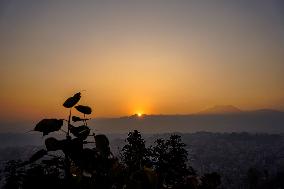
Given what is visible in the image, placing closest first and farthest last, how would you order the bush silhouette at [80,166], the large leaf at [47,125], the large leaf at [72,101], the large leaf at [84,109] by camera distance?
the bush silhouette at [80,166]
the large leaf at [47,125]
the large leaf at [72,101]
the large leaf at [84,109]

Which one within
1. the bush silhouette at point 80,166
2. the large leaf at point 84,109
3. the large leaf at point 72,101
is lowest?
the bush silhouette at point 80,166

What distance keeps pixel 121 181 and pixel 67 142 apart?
0.54 m

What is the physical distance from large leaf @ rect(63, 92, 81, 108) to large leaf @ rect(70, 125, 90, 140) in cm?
18

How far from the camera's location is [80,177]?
270cm

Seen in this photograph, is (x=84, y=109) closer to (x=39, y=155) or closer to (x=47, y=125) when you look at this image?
(x=47, y=125)

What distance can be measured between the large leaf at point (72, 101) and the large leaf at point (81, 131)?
0.18 metres

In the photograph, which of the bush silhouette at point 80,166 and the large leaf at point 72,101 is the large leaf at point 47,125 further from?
the large leaf at point 72,101

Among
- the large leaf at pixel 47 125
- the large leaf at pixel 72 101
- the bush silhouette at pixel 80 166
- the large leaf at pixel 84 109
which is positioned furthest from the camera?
the large leaf at pixel 84 109

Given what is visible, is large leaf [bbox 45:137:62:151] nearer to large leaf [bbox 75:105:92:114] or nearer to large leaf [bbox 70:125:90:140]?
large leaf [bbox 70:125:90:140]

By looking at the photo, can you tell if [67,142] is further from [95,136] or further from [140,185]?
[140,185]

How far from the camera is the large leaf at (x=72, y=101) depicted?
272 centimetres

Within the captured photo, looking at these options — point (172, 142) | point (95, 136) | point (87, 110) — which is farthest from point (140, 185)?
point (172, 142)

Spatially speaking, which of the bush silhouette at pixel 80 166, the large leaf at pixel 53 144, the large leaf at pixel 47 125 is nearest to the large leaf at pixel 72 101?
the bush silhouette at pixel 80 166

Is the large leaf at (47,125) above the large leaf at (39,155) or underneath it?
above
